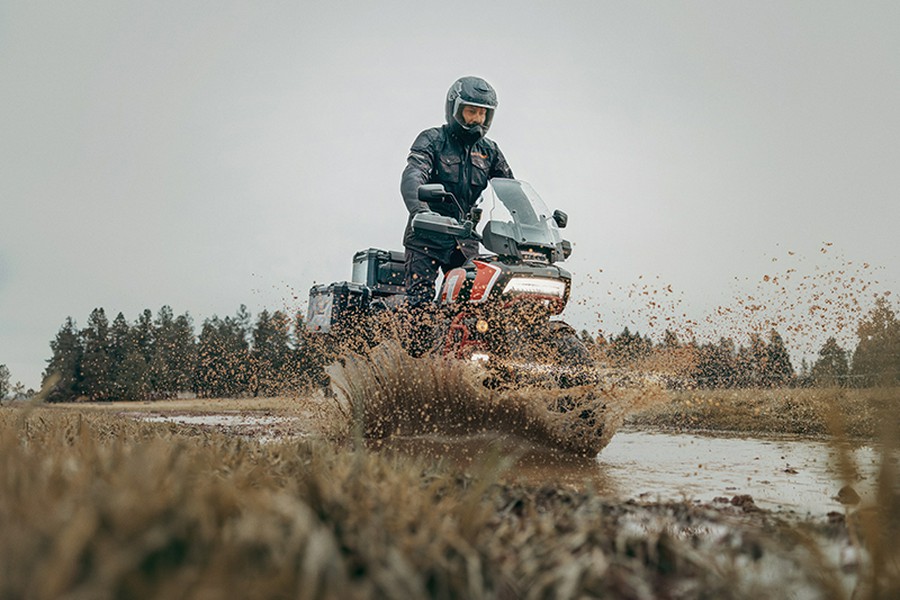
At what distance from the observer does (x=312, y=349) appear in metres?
10.1

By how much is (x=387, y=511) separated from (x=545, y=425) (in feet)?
13.3

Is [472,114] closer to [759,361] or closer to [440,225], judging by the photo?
[440,225]

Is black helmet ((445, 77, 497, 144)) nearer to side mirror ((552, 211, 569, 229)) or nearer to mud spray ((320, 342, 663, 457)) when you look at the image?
side mirror ((552, 211, 569, 229))

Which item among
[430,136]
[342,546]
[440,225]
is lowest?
[342,546]

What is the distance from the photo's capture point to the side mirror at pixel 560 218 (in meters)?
7.09

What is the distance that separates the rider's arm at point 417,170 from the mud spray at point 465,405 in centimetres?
180

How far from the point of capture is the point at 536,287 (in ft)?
19.2

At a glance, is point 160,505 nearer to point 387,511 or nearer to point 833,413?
point 387,511

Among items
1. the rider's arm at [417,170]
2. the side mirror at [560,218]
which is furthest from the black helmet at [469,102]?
the side mirror at [560,218]

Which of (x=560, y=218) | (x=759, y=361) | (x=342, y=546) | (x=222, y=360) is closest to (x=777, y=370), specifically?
(x=759, y=361)

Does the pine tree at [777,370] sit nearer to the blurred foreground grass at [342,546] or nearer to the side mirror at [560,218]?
the side mirror at [560,218]

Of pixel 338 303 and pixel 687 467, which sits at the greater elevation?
pixel 338 303

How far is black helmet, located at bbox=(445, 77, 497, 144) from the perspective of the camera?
7.27m

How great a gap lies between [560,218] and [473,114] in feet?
4.55
